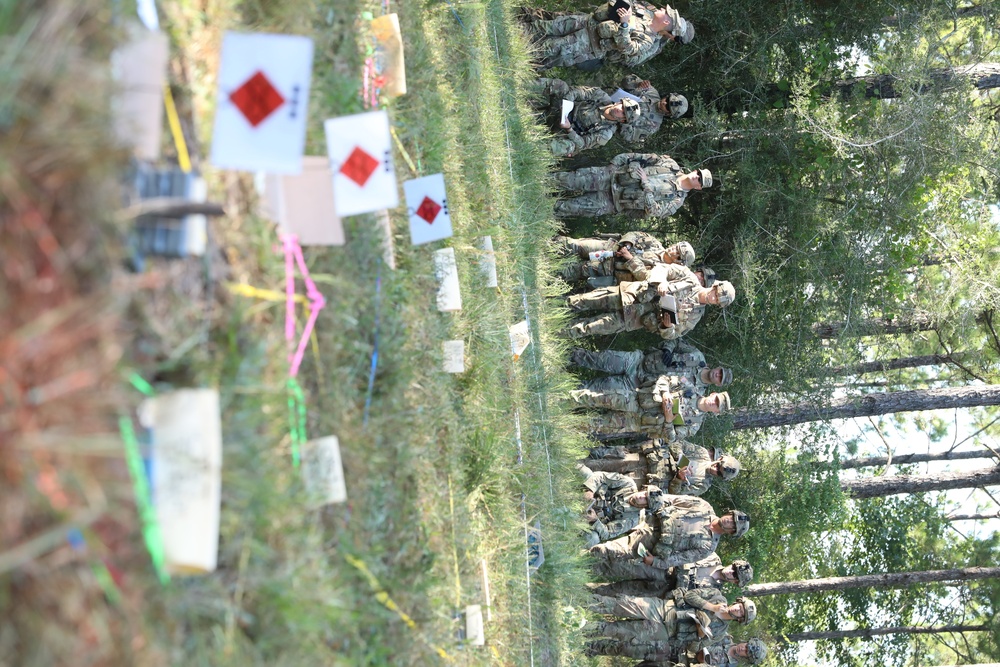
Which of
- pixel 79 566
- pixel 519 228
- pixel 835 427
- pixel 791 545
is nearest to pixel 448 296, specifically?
pixel 519 228

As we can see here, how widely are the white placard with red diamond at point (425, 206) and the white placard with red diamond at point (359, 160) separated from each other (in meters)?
0.86

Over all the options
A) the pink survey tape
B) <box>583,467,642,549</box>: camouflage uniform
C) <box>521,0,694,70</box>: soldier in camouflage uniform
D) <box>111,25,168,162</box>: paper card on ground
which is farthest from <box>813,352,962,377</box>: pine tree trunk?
<box>111,25,168,162</box>: paper card on ground

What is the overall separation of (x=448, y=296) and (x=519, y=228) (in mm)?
2043

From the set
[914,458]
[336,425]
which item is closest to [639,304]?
[336,425]

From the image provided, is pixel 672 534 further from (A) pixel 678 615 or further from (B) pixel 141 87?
(B) pixel 141 87

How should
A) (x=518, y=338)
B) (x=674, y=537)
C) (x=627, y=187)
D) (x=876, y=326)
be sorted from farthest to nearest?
(x=876, y=326) → (x=627, y=187) → (x=674, y=537) → (x=518, y=338)

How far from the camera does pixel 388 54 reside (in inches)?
175

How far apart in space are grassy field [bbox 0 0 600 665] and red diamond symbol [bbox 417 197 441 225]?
0.45ft

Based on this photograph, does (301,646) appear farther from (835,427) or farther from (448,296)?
(835,427)

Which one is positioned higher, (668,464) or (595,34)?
(595,34)

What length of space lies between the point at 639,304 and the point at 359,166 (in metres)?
4.04

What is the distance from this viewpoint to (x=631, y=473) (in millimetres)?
7750

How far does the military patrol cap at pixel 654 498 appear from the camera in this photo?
7207 millimetres

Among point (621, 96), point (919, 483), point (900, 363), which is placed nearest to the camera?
point (621, 96)
